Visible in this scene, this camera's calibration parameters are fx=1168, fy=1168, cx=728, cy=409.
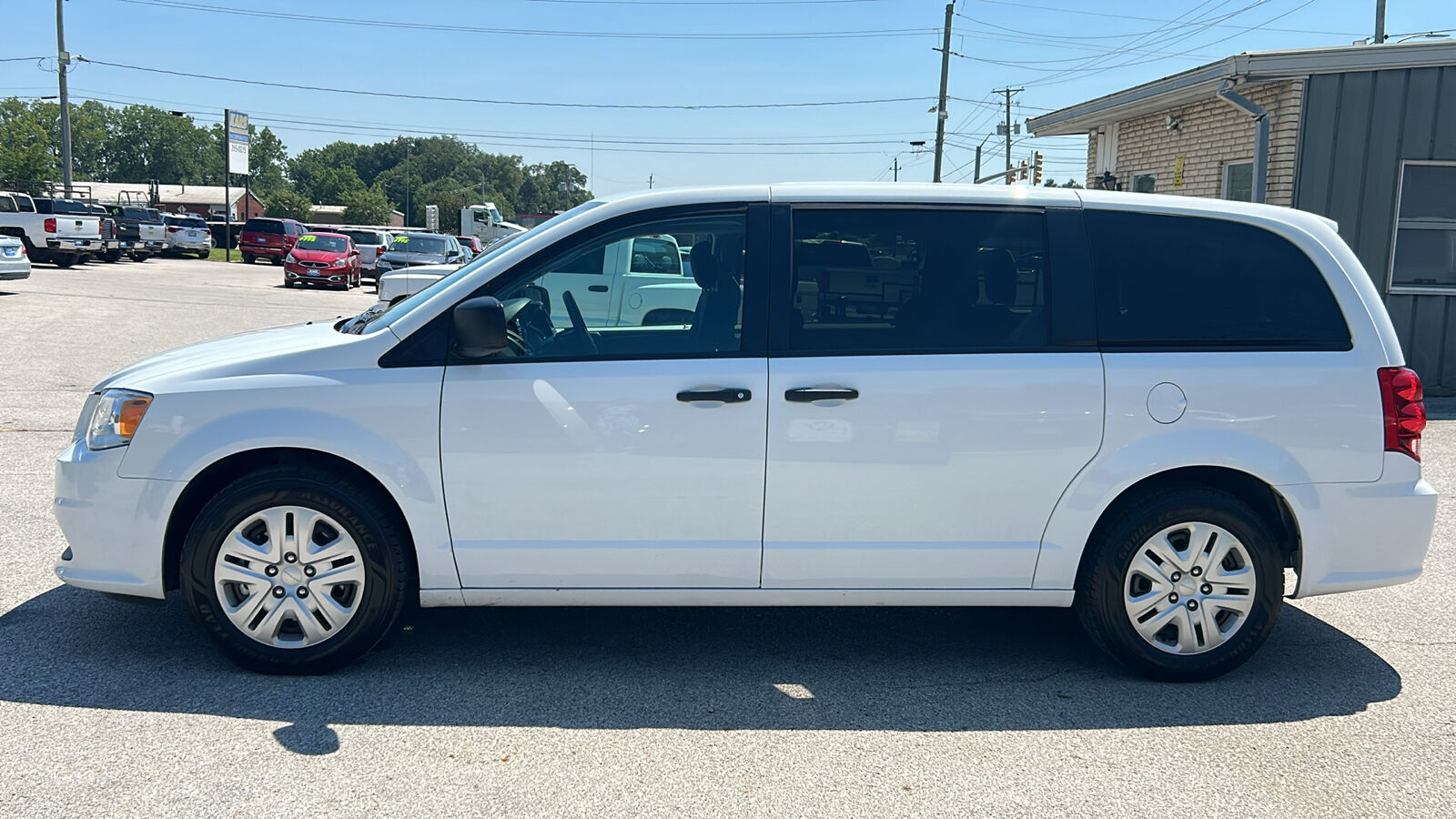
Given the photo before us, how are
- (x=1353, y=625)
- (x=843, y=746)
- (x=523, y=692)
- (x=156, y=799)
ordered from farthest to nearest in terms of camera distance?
1. (x=1353, y=625)
2. (x=523, y=692)
3. (x=843, y=746)
4. (x=156, y=799)

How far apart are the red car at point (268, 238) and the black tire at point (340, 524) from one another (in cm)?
4595

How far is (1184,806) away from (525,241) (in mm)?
3043

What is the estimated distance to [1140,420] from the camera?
4453 millimetres

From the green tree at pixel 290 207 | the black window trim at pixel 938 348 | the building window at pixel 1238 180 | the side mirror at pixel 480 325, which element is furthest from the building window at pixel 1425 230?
the green tree at pixel 290 207

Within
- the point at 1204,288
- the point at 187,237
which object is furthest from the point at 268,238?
the point at 1204,288

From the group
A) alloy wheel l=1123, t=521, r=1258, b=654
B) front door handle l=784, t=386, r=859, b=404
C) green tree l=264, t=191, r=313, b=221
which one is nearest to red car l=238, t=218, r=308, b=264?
front door handle l=784, t=386, r=859, b=404

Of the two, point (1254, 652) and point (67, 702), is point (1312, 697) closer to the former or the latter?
point (1254, 652)

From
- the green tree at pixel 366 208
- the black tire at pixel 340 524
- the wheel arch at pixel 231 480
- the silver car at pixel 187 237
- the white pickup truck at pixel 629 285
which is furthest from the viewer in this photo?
the green tree at pixel 366 208

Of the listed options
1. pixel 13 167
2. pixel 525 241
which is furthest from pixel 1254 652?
pixel 13 167

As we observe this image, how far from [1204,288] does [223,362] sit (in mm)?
3815

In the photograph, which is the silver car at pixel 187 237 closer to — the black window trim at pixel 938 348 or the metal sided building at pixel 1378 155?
the metal sided building at pixel 1378 155

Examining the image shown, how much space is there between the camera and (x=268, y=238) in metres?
47.2

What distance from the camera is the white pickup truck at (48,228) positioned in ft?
103

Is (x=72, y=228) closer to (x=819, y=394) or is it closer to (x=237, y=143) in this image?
(x=237, y=143)
